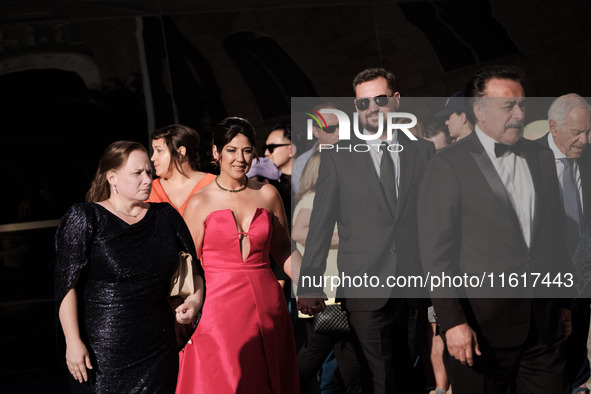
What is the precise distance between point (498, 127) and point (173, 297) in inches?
74.9

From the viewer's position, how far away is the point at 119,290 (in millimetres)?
3838

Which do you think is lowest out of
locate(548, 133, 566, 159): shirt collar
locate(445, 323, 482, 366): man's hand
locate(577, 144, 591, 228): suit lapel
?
locate(445, 323, 482, 366): man's hand

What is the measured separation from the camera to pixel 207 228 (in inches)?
197

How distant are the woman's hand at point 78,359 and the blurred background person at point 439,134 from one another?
2.94m

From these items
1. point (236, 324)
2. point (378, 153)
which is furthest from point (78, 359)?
point (378, 153)

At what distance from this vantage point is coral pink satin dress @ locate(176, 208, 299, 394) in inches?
192

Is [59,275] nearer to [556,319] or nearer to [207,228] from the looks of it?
[207,228]

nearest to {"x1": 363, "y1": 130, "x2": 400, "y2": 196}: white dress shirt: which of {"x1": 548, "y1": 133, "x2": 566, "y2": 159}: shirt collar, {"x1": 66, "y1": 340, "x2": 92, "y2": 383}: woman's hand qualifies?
{"x1": 548, "y1": 133, "x2": 566, "y2": 159}: shirt collar

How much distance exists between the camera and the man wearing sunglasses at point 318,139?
5418 mm

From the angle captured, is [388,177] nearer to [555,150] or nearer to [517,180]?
[517,180]

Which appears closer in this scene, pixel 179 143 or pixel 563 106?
pixel 563 106

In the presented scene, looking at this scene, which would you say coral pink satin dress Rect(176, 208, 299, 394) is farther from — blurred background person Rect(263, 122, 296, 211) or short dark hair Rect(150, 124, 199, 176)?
blurred background person Rect(263, 122, 296, 211)

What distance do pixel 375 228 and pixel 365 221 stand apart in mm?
74

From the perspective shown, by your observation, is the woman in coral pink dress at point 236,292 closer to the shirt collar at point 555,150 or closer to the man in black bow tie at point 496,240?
the man in black bow tie at point 496,240
